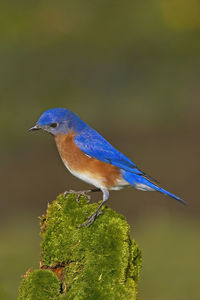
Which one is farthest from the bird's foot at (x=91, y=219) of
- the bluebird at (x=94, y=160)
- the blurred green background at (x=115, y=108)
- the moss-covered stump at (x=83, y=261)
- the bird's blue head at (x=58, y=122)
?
the blurred green background at (x=115, y=108)

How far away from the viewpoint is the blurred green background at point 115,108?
1119 centimetres

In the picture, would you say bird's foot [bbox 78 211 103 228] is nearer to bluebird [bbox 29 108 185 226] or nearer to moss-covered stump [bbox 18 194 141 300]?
moss-covered stump [bbox 18 194 141 300]

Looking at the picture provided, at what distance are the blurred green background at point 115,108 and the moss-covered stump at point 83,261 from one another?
319 cm

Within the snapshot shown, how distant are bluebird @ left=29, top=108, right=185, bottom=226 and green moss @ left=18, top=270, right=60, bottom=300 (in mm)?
2028

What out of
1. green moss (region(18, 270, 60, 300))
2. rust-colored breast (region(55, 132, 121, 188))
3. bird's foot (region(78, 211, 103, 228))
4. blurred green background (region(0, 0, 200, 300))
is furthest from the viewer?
blurred green background (region(0, 0, 200, 300))

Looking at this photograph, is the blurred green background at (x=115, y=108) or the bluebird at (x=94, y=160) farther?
the blurred green background at (x=115, y=108)

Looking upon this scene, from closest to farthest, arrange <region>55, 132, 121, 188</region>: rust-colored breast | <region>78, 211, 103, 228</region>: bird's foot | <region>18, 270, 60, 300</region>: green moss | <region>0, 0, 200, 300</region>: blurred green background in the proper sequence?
<region>18, 270, 60, 300</region>: green moss → <region>78, 211, 103, 228</region>: bird's foot → <region>55, 132, 121, 188</region>: rust-colored breast → <region>0, 0, 200, 300</region>: blurred green background

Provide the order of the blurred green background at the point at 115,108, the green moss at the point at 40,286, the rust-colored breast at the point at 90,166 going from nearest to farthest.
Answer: the green moss at the point at 40,286
the rust-colored breast at the point at 90,166
the blurred green background at the point at 115,108

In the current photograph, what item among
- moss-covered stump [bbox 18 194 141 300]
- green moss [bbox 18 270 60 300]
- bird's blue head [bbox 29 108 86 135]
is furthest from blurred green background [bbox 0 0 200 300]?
green moss [bbox 18 270 60 300]

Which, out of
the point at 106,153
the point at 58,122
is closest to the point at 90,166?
the point at 106,153

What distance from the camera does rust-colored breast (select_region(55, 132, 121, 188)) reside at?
6633mm

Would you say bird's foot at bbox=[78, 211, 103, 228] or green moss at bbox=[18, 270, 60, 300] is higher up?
bird's foot at bbox=[78, 211, 103, 228]

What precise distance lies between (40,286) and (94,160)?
231 centimetres

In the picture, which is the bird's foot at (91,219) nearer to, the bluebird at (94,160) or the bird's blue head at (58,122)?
the bluebird at (94,160)
